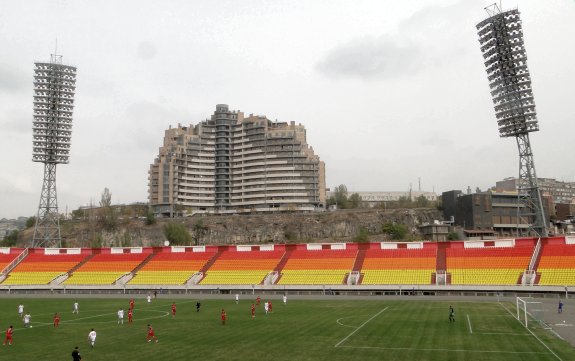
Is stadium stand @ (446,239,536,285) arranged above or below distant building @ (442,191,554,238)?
below

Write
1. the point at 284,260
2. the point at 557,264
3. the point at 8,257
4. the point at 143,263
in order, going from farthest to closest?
the point at 8,257 < the point at 143,263 < the point at 284,260 < the point at 557,264

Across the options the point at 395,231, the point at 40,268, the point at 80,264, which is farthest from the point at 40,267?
the point at 395,231

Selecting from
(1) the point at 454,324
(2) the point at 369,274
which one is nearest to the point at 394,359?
(1) the point at 454,324

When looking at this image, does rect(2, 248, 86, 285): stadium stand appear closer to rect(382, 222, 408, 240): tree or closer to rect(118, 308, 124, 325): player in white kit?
rect(118, 308, 124, 325): player in white kit

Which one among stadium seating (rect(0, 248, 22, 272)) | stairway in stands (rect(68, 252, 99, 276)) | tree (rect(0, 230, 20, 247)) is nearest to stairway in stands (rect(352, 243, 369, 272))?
stairway in stands (rect(68, 252, 99, 276))

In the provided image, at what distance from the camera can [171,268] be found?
262 ft

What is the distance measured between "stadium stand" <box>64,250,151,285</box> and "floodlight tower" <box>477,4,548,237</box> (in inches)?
2654

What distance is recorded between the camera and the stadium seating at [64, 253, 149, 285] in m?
77.1

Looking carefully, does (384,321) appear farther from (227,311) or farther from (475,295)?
(475,295)

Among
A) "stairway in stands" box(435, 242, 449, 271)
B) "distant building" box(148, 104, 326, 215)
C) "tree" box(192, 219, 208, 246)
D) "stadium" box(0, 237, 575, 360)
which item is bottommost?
"stadium" box(0, 237, 575, 360)

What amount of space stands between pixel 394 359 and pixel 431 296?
39.1 meters

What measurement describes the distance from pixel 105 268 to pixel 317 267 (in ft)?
122

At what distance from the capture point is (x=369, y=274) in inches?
2776

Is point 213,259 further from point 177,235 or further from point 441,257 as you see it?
point 177,235
